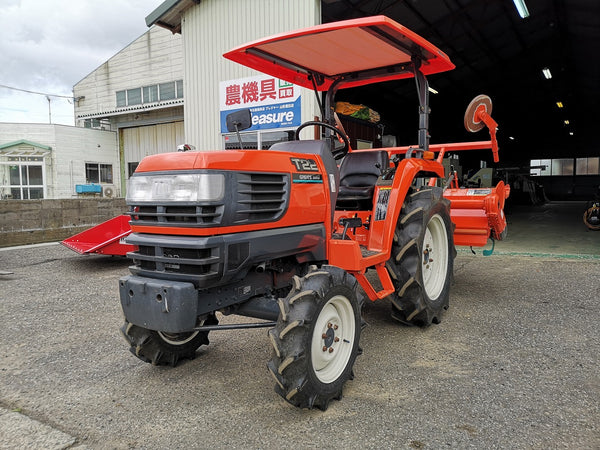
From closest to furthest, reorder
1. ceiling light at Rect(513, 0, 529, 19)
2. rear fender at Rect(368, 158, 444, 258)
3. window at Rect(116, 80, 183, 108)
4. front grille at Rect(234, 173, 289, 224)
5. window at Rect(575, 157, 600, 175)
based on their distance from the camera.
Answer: front grille at Rect(234, 173, 289, 224), rear fender at Rect(368, 158, 444, 258), ceiling light at Rect(513, 0, 529, 19), window at Rect(116, 80, 183, 108), window at Rect(575, 157, 600, 175)

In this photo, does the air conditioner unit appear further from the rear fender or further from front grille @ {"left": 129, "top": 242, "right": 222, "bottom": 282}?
front grille @ {"left": 129, "top": 242, "right": 222, "bottom": 282}

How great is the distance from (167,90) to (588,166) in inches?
1047

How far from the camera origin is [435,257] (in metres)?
4.12

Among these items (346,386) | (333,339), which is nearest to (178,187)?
(333,339)

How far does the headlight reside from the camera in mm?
2240

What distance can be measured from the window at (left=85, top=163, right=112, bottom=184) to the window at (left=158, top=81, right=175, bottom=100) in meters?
4.96

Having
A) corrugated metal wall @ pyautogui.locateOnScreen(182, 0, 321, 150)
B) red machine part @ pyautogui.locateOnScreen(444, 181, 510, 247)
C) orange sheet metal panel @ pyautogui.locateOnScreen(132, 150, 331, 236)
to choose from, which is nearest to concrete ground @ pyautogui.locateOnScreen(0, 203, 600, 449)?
red machine part @ pyautogui.locateOnScreen(444, 181, 510, 247)

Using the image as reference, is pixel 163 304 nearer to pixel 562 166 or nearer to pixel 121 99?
pixel 121 99

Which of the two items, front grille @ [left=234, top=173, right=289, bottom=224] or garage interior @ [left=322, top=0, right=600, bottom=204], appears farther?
garage interior @ [left=322, top=0, right=600, bottom=204]

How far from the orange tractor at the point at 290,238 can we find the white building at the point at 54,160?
64.0 feet

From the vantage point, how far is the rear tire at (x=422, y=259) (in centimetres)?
344

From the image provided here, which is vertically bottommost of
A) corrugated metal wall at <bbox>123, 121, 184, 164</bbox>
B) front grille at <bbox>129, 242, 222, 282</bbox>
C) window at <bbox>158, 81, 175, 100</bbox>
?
front grille at <bbox>129, 242, 222, 282</bbox>

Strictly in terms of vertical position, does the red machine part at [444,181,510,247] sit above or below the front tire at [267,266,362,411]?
above

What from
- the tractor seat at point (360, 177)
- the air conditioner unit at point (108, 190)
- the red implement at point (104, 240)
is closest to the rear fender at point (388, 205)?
the tractor seat at point (360, 177)
